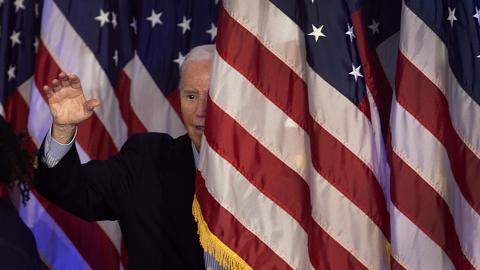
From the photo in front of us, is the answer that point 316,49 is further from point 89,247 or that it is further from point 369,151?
point 89,247

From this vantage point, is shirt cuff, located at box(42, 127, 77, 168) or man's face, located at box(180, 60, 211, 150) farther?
man's face, located at box(180, 60, 211, 150)

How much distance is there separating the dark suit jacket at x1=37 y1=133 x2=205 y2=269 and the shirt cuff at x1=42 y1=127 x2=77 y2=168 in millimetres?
165

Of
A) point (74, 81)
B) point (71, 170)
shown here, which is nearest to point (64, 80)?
point (74, 81)

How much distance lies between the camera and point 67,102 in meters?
2.31

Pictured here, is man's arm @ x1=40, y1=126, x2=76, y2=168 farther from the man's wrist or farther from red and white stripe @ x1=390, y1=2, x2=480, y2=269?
red and white stripe @ x1=390, y1=2, x2=480, y2=269

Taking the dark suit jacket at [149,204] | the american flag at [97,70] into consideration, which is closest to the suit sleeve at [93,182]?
the dark suit jacket at [149,204]

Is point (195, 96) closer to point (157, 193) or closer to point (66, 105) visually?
point (157, 193)

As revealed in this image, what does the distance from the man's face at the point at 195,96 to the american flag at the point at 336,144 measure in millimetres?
266

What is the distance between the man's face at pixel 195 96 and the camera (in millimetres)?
2570

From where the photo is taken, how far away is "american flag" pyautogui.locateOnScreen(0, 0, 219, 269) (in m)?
3.26

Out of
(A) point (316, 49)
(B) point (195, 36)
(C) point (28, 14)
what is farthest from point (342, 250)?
(C) point (28, 14)

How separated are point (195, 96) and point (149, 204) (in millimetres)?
401

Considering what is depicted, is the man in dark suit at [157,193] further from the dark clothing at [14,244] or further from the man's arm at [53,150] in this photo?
the dark clothing at [14,244]

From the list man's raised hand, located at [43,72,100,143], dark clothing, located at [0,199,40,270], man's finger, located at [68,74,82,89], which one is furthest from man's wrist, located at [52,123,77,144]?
dark clothing, located at [0,199,40,270]
